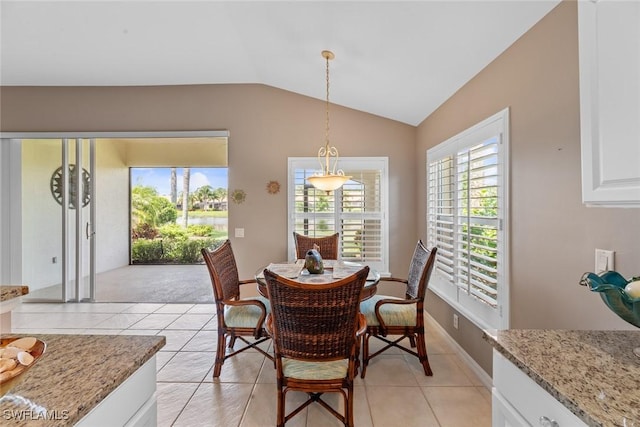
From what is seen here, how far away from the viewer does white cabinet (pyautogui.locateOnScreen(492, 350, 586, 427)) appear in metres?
0.84

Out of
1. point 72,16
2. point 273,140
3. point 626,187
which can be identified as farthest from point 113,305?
point 626,187

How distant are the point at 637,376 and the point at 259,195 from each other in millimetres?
3685

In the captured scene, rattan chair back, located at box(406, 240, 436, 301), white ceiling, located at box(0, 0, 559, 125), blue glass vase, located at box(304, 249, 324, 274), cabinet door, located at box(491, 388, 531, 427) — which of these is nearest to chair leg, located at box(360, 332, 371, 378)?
rattan chair back, located at box(406, 240, 436, 301)

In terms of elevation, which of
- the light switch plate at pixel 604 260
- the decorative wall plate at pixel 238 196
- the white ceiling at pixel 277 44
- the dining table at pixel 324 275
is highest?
the white ceiling at pixel 277 44

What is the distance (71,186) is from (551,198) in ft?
18.3

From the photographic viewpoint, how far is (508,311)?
206cm

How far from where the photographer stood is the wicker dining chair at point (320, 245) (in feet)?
11.8

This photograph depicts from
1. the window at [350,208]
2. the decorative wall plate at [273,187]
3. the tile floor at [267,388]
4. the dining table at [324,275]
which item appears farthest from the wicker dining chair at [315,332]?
the decorative wall plate at [273,187]

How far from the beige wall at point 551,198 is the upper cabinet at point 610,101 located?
0.41 m

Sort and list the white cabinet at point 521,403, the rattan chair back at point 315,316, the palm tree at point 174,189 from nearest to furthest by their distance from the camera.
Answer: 1. the white cabinet at point 521,403
2. the rattan chair back at point 315,316
3. the palm tree at point 174,189

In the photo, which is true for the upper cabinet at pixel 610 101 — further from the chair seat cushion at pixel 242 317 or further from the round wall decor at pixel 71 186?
the round wall decor at pixel 71 186

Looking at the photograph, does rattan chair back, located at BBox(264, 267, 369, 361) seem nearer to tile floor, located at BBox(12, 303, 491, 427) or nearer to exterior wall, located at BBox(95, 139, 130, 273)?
tile floor, located at BBox(12, 303, 491, 427)

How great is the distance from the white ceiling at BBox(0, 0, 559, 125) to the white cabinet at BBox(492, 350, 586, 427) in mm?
1888

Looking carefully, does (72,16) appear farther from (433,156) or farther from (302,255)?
(433,156)
